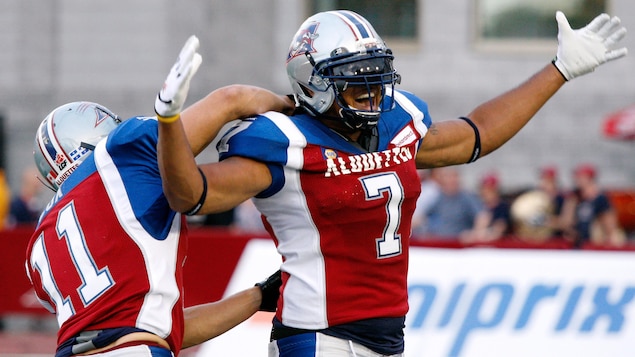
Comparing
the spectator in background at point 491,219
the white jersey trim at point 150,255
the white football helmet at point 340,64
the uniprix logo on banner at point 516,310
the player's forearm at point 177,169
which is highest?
the white football helmet at point 340,64

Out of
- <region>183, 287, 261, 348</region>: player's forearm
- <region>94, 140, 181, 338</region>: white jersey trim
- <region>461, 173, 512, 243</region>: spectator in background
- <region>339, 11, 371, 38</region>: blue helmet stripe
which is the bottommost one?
<region>461, 173, 512, 243</region>: spectator in background

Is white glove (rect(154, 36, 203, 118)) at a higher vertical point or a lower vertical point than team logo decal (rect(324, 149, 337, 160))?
higher

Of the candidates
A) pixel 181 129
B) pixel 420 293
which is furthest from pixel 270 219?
pixel 420 293

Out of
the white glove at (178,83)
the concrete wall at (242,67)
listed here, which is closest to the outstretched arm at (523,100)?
the white glove at (178,83)

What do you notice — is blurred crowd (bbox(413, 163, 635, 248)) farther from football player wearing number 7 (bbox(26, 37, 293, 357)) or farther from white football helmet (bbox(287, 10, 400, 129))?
football player wearing number 7 (bbox(26, 37, 293, 357))

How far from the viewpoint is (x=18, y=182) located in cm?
1590

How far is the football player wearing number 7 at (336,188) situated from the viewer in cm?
380

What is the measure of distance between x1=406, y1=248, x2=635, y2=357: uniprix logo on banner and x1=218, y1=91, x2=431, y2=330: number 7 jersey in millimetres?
3796

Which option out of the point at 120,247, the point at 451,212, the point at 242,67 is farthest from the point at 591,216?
the point at 120,247

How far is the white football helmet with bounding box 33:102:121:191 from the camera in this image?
3836 millimetres

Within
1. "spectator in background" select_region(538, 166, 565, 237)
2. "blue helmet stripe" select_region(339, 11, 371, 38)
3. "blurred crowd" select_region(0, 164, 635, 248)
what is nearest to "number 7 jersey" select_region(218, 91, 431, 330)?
"blue helmet stripe" select_region(339, 11, 371, 38)

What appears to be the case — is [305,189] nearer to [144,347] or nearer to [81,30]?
[144,347]

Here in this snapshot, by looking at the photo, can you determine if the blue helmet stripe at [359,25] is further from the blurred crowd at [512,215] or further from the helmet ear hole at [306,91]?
the blurred crowd at [512,215]

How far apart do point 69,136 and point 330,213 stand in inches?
37.2
